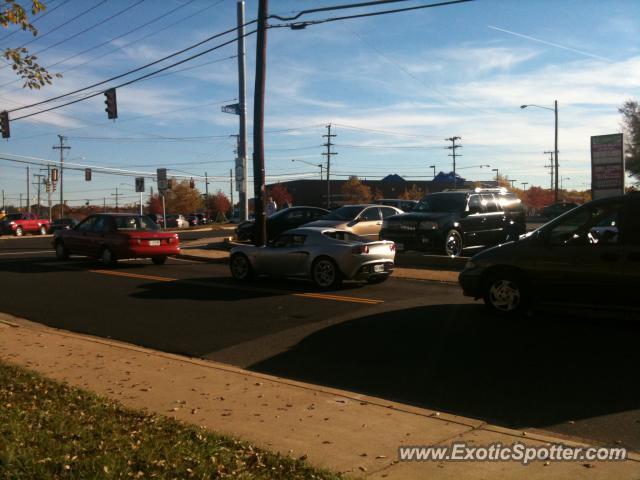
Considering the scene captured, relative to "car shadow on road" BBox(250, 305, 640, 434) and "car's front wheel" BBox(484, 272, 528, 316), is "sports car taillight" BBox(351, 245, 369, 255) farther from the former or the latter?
"car's front wheel" BBox(484, 272, 528, 316)

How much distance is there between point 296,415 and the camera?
18.1ft

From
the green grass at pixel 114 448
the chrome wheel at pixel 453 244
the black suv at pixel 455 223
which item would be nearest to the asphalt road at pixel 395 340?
the green grass at pixel 114 448

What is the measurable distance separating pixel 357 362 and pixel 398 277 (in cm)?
748

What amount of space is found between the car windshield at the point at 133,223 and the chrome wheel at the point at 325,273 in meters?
7.50

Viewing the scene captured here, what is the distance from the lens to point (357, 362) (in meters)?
7.39

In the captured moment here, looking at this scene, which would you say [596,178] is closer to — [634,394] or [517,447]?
[634,394]

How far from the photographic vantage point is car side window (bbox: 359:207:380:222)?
19.9m

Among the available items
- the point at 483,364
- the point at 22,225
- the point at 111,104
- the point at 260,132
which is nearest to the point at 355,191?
the point at 22,225

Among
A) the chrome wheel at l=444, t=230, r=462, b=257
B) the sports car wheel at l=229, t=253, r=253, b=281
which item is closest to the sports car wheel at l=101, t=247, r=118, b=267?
Answer: the sports car wheel at l=229, t=253, r=253, b=281

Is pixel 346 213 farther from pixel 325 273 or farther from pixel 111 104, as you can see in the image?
pixel 111 104

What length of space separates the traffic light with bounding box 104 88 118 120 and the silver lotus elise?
16355 mm

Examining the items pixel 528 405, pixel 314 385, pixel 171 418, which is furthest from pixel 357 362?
pixel 171 418

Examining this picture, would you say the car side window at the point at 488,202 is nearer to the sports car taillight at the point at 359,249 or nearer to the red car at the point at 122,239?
the sports car taillight at the point at 359,249

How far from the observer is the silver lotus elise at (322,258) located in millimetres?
12836
